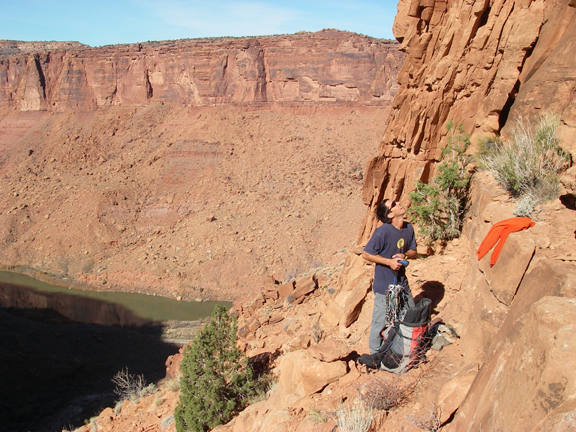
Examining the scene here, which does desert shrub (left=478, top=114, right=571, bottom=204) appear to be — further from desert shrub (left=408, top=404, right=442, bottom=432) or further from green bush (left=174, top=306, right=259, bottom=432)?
green bush (left=174, top=306, right=259, bottom=432)

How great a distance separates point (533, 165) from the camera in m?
4.78

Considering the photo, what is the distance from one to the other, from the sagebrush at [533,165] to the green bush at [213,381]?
4.65 m

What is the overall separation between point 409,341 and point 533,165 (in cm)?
243

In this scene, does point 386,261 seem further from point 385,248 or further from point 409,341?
point 409,341

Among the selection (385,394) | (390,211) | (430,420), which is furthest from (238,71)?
(430,420)

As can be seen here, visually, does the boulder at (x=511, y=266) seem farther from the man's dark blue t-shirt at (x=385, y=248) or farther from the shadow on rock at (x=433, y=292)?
the shadow on rock at (x=433, y=292)

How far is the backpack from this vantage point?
4.16 meters

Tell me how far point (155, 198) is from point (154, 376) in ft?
57.3

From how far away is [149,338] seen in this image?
18312mm

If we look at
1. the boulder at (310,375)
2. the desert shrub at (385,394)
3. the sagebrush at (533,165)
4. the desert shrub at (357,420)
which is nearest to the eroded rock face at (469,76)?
the sagebrush at (533,165)

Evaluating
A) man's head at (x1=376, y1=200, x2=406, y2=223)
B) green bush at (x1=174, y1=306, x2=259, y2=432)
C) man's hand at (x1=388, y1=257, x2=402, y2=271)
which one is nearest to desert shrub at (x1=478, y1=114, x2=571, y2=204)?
man's head at (x1=376, y1=200, x2=406, y2=223)

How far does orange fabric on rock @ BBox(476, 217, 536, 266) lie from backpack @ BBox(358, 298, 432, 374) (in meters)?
0.74

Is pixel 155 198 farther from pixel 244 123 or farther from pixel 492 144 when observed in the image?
pixel 492 144

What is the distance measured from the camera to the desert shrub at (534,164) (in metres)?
4.48
